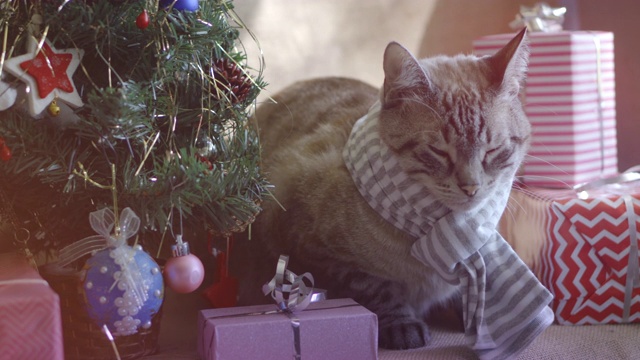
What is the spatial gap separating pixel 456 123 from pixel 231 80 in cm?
38

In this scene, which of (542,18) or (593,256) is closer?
(593,256)

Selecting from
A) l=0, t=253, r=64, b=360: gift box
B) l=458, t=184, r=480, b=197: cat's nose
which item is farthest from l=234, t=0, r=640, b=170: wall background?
l=0, t=253, r=64, b=360: gift box

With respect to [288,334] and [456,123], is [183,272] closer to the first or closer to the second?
[288,334]

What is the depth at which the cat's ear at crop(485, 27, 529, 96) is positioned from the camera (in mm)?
1207

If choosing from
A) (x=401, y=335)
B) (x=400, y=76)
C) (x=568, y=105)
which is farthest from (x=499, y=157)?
(x=568, y=105)

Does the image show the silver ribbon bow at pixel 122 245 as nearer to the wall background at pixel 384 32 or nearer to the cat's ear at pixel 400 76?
the cat's ear at pixel 400 76

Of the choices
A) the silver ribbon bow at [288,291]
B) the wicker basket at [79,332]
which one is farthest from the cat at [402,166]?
the wicker basket at [79,332]

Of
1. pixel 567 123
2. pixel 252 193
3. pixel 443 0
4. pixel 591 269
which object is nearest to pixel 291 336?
pixel 252 193

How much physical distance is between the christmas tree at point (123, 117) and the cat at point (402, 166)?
6.5 inches

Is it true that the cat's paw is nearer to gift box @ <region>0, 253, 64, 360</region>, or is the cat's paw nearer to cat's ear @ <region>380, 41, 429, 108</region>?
cat's ear @ <region>380, 41, 429, 108</region>

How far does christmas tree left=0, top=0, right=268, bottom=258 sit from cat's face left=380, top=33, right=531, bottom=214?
0.24 meters

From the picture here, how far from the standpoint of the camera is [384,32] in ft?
6.33

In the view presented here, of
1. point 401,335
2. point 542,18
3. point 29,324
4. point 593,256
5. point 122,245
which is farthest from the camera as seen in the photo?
point 542,18

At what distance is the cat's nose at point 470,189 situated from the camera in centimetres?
118
